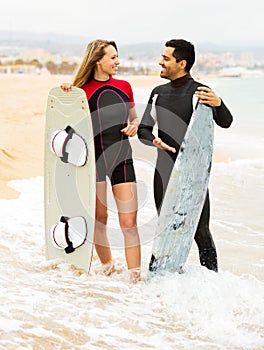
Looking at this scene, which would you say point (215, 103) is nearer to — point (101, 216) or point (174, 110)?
point (174, 110)

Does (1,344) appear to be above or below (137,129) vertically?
below

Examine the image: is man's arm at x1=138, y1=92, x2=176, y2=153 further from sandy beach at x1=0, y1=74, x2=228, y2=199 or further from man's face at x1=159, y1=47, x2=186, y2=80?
sandy beach at x1=0, y1=74, x2=228, y2=199

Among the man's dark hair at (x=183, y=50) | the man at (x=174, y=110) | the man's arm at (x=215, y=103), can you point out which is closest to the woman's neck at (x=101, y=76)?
the man at (x=174, y=110)

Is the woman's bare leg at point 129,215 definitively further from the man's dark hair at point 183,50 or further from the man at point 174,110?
the man's dark hair at point 183,50

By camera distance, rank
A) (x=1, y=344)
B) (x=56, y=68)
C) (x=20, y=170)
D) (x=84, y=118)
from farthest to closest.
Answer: (x=56, y=68) < (x=20, y=170) < (x=84, y=118) < (x=1, y=344)

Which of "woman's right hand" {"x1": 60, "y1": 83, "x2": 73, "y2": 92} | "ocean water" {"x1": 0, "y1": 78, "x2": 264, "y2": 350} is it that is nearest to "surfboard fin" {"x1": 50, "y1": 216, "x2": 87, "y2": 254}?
"ocean water" {"x1": 0, "y1": 78, "x2": 264, "y2": 350}

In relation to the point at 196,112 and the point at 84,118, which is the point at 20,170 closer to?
the point at 84,118

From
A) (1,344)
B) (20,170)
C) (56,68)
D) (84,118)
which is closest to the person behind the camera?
(1,344)

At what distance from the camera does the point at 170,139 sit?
3.56 meters

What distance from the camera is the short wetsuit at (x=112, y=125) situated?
3619 mm

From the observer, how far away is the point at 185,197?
3.55 metres

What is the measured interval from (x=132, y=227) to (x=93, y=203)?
27cm

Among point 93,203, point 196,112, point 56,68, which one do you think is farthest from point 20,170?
point 56,68

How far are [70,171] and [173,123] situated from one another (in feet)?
2.55
